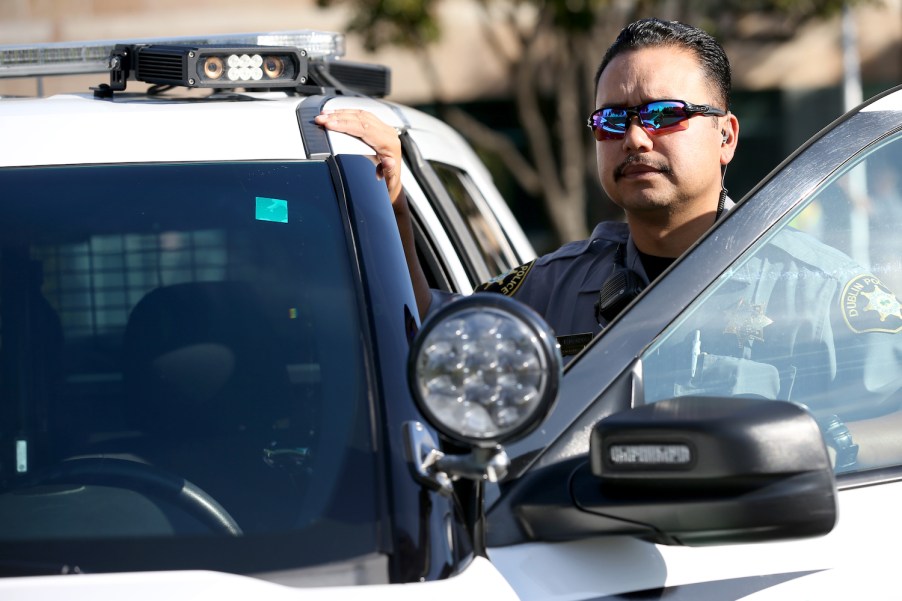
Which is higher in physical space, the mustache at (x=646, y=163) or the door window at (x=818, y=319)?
the mustache at (x=646, y=163)

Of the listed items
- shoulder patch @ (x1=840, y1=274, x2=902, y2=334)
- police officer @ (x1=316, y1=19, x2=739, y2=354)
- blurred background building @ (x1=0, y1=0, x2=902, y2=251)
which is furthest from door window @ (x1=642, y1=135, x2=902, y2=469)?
blurred background building @ (x1=0, y1=0, x2=902, y2=251)

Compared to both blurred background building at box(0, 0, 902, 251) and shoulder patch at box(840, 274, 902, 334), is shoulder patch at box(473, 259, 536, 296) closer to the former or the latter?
shoulder patch at box(840, 274, 902, 334)

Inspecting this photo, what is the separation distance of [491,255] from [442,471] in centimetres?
233

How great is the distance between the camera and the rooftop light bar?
287 cm

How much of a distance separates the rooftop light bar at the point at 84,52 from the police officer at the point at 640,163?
81 centimetres

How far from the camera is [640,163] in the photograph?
7.32 feet

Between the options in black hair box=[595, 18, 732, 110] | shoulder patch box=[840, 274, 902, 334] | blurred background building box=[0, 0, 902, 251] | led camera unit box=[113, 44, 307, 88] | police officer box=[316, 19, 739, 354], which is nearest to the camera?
shoulder patch box=[840, 274, 902, 334]

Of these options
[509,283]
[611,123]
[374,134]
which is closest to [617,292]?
[611,123]

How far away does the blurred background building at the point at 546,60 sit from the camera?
13.0 meters

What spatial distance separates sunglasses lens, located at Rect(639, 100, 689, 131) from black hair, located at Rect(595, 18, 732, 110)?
189 mm

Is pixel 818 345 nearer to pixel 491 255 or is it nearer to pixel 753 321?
pixel 753 321

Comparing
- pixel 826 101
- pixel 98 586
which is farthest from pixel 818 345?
pixel 826 101

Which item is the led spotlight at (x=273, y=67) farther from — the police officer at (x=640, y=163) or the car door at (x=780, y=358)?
the car door at (x=780, y=358)

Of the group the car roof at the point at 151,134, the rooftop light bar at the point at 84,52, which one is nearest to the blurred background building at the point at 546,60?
the rooftop light bar at the point at 84,52
